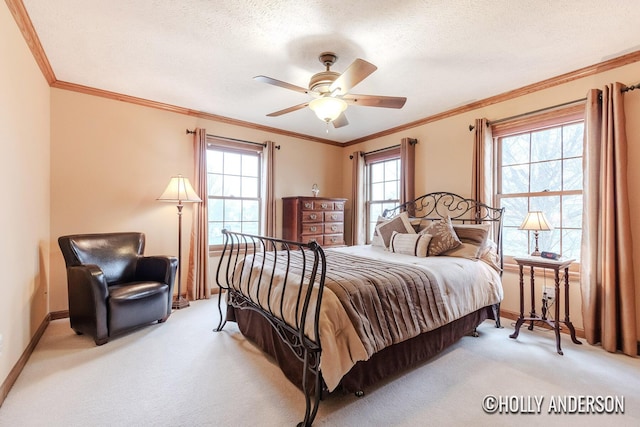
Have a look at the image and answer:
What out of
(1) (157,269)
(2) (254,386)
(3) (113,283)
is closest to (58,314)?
(3) (113,283)

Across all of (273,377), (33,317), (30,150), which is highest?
(30,150)

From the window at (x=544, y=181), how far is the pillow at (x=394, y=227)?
1.17m

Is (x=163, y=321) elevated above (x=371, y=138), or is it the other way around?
(x=371, y=138)

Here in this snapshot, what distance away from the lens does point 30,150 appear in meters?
2.50

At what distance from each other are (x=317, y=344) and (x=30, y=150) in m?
2.97

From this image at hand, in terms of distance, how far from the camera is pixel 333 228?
4.86 metres

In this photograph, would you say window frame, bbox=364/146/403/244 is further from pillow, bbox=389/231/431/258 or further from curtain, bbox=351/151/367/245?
pillow, bbox=389/231/431/258

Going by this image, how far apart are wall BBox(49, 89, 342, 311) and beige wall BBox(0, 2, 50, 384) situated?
0.21m

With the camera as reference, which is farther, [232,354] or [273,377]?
[232,354]

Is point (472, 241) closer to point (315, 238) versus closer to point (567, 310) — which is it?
point (567, 310)

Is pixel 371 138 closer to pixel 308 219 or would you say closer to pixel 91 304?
pixel 308 219

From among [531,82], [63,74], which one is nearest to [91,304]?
[63,74]

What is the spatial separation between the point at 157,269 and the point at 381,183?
3.74 meters

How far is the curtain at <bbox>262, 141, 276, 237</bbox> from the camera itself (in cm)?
461
